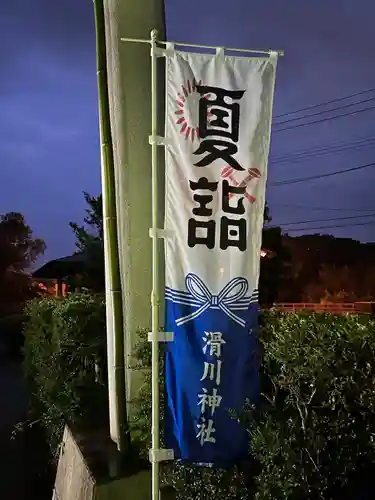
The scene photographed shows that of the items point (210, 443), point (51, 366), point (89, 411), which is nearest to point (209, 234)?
point (210, 443)

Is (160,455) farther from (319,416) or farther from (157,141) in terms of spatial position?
(157,141)

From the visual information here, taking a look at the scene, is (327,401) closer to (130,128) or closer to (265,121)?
(265,121)

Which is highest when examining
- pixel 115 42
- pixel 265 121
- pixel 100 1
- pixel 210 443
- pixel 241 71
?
pixel 100 1

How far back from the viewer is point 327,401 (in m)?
3.50

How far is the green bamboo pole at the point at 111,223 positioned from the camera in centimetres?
498

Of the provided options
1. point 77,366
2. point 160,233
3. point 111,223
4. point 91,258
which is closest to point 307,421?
point 160,233

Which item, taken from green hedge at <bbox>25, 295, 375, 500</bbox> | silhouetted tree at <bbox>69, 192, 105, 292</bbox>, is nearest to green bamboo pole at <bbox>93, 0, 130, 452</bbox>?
green hedge at <bbox>25, 295, 375, 500</bbox>

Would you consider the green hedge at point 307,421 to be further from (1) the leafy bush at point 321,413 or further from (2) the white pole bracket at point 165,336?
(2) the white pole bracket at point 165,336

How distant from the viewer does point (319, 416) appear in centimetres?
353

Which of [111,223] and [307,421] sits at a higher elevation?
[111,223]

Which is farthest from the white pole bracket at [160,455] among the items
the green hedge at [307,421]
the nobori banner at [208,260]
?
the green hedge at [307,421]

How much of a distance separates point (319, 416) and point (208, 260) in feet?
4.09

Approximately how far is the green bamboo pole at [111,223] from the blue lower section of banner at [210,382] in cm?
117

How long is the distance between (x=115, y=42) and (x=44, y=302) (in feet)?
14.8
